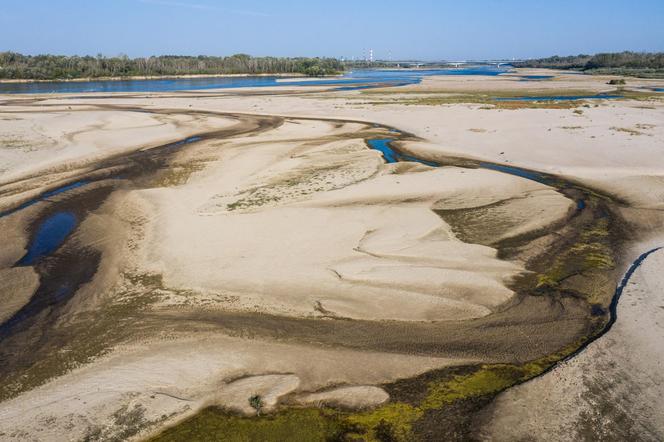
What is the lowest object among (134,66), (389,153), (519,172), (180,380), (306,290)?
(180,380)

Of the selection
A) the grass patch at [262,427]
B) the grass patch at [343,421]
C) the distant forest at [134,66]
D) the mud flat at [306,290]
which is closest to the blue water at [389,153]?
the mud flat at [306,290]

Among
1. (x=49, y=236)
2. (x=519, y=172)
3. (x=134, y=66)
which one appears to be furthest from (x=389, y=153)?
(x=134, y=66)

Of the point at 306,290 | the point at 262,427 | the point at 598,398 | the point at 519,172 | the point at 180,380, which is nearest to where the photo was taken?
the point at 262,427

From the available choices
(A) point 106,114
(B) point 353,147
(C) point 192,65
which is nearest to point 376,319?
(B) point 353,147

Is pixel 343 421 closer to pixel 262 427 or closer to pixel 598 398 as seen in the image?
pixel 262 427

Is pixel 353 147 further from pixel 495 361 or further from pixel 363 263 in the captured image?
pixel 495 361

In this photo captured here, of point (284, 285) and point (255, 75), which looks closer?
point (284, 285)

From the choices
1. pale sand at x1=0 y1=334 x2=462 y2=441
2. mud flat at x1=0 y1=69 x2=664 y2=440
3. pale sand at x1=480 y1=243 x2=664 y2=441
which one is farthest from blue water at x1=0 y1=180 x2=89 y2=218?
pale sand at x1=480 y1=243 x2=664 y2=441
